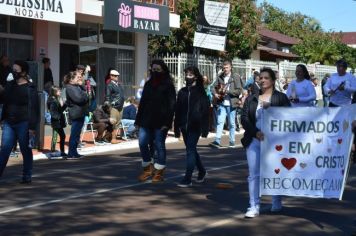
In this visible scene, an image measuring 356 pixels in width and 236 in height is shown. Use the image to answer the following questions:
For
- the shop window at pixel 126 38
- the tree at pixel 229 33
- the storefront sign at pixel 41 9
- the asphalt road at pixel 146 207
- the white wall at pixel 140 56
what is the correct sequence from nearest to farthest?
the asphalt road at pixel 146 207
the storefront sign at pixel 41 9
the shop window at pixel 126 38
the white wall at pixel 140 56
the tree at pixel 229 33

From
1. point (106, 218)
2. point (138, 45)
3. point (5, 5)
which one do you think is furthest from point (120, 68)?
point (106, 218)

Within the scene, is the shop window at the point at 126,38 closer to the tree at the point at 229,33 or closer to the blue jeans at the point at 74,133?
the tree at the point at 229,33

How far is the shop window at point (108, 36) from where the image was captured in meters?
23.9

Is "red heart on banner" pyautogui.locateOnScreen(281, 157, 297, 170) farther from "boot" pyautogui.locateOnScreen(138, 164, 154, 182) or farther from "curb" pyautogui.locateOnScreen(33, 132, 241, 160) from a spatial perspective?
"curb" pyautogui.locateOnScreen(33, 132, 241, 160)

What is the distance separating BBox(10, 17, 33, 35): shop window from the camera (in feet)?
65.8

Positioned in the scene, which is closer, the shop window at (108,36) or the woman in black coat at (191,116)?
the woman in black coat at (191,116)

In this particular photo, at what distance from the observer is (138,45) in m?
25.5

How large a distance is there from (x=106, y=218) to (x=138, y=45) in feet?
58.3

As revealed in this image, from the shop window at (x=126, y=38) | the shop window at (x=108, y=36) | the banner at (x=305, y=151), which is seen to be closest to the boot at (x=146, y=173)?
the banner at (x=305, y=151)

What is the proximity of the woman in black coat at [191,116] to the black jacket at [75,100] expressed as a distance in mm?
3853

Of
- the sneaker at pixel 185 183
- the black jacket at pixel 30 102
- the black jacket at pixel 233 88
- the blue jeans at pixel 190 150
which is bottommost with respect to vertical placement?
the sneaker at pixel 185 183

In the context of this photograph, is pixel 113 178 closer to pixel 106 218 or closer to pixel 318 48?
pixel 106 218

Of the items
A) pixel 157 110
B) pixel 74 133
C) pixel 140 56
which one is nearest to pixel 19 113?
pixel 157 110

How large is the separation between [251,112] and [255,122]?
0.13 meters
